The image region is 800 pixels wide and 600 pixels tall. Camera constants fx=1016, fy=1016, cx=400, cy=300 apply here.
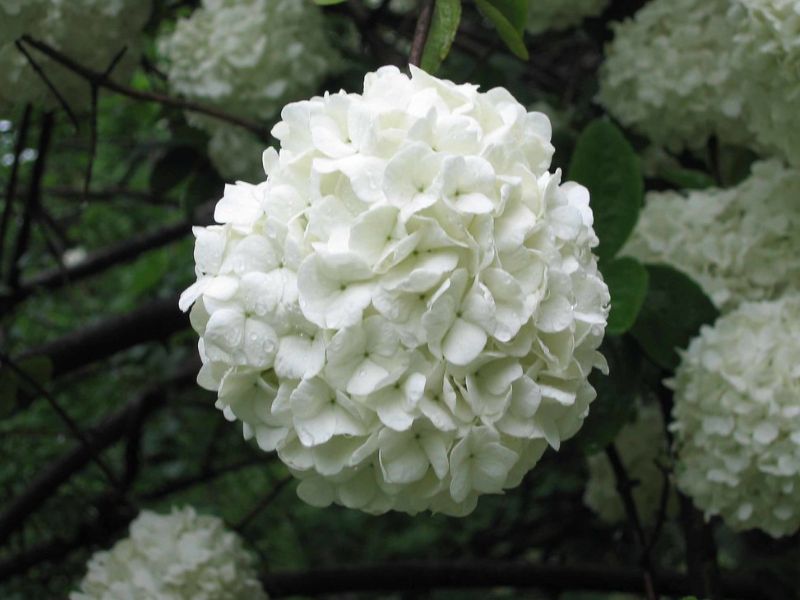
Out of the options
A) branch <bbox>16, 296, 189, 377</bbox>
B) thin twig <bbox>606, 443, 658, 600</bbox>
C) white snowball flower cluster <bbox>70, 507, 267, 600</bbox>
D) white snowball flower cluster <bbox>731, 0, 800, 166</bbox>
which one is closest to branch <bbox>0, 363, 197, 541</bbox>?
branch <bbox>16, 296, 189, 377</bbox>

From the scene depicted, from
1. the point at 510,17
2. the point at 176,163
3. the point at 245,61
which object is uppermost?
the point at 510,17

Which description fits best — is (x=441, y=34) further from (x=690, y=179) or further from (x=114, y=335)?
(x=114, y=335)

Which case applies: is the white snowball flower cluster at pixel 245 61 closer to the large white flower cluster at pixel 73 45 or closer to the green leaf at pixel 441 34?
the large white flower cluster at pixel 73 45

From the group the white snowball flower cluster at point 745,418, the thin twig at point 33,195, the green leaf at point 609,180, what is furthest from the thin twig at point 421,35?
the thin twig at point 33,195

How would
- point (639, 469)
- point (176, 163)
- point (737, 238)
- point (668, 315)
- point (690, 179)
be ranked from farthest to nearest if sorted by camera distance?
1. point (176, 163)
2. point (639, 469)
3. point (690, 179)
4. point (737, 238)
5. point (668, 315)

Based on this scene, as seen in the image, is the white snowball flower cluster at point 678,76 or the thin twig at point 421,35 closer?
the thin twig at point 421,35

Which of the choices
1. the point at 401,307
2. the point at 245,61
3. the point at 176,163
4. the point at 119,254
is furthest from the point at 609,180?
the point at 119,254
